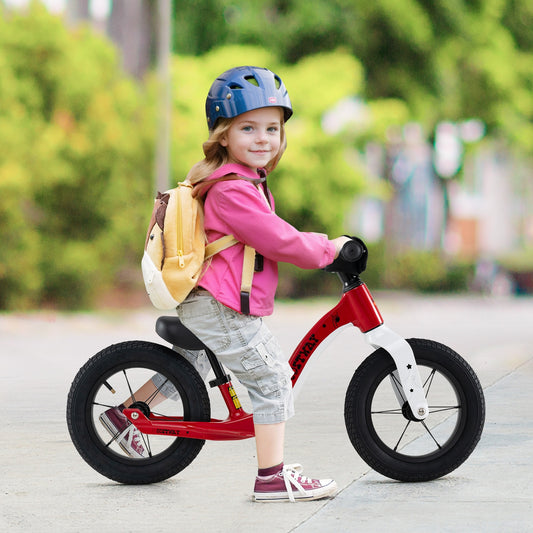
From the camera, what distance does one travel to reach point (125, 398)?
5.65m

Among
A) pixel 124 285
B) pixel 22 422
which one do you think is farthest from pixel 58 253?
pixel 22 422

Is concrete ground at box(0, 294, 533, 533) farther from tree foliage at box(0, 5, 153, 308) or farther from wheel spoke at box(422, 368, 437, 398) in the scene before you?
tree foliage at box(0, 5, 153, 308)

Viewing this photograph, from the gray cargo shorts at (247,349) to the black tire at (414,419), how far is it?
1.09 ft

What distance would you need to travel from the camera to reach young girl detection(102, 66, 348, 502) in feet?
17.1

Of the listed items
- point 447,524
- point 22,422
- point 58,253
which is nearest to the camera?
point 447,524

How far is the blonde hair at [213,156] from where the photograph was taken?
17.5 ft

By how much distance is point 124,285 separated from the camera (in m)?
25.2

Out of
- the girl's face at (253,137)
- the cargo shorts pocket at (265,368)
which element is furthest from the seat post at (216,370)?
the girl's face at (253,137)

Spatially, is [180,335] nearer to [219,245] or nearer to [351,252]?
[219,245]

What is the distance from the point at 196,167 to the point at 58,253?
1654 centimetres

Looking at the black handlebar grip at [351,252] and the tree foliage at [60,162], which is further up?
the black handlebar grip at [351,252]

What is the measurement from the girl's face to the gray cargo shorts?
1.87 feet

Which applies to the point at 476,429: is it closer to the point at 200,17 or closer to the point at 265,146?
the point at 265,146

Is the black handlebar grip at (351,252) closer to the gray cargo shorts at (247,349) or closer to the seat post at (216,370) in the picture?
the gray cargo shorts at (247,349)
